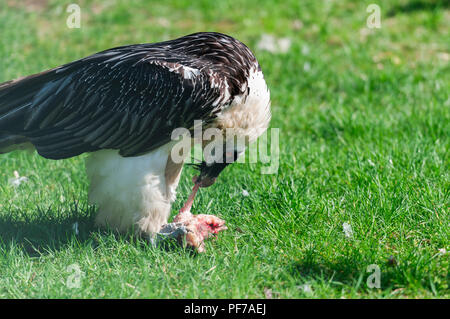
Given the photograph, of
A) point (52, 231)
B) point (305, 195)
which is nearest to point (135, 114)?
point (52, 231)

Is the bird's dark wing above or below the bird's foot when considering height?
above

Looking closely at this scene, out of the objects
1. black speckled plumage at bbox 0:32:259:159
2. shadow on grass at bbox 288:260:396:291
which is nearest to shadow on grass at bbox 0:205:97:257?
black speckled plumage at bbox 0:32:259:159

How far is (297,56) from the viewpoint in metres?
7.29

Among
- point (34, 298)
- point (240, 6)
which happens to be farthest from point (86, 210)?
point (240, 6)

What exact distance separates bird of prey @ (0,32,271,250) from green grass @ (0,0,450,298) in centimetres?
28

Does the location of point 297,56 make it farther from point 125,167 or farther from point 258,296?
point 258,296

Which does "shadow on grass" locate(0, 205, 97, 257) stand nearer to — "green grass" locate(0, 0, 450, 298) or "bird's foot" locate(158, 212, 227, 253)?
"green grass" locate(0, 0, 450, 298)

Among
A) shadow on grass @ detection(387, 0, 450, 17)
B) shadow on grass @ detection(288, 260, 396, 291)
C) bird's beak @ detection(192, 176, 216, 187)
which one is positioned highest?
shadow on grass @ detection(387, 0, 450, 17)

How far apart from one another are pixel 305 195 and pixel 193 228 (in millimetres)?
893

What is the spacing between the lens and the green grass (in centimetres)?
349

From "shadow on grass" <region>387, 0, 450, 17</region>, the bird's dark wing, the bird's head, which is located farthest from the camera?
"shadow on grass" <region>387, 0, 450, 17</region>

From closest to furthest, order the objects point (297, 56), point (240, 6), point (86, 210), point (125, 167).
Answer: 1. point (125, 167)
2. point (86, 210)
3. point (297, 56)
4. point (240, 6)

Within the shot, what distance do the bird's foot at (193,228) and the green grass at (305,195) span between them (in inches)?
3.6

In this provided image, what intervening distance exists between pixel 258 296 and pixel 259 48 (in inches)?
183
